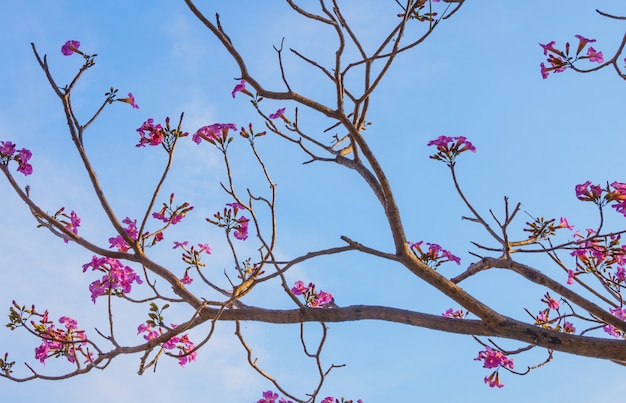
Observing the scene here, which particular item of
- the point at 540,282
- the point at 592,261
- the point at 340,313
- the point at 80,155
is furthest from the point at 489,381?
the point at 80,155

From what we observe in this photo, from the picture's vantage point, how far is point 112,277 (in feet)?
12.0

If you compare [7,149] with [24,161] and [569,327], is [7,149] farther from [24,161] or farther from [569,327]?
[569,327]

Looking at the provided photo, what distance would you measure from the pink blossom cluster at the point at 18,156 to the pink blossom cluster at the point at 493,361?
352cm

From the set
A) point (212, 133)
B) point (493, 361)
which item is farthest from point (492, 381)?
point (212, 133)

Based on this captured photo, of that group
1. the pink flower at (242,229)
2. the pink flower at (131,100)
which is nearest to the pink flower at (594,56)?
the pink flower at (242,229)

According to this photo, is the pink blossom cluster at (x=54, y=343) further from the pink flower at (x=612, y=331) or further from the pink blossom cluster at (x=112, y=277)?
the pink flower at (x=612, y=331)

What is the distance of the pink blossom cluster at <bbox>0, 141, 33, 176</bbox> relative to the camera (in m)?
3.70

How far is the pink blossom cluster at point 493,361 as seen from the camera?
466 cm

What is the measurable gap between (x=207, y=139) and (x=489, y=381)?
2.88m

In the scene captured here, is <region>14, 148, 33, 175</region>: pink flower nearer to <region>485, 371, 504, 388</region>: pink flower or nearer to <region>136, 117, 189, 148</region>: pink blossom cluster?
<region>136, 117, 189, 148</region>: pink blossom cluster

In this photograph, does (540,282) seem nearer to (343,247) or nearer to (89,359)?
(343,247)

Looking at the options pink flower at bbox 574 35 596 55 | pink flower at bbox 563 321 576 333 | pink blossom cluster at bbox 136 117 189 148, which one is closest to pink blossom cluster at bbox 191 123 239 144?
pink blossom cluster at bbox 136 117 189 148

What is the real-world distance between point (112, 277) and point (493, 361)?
290cm

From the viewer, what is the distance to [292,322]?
352cm
